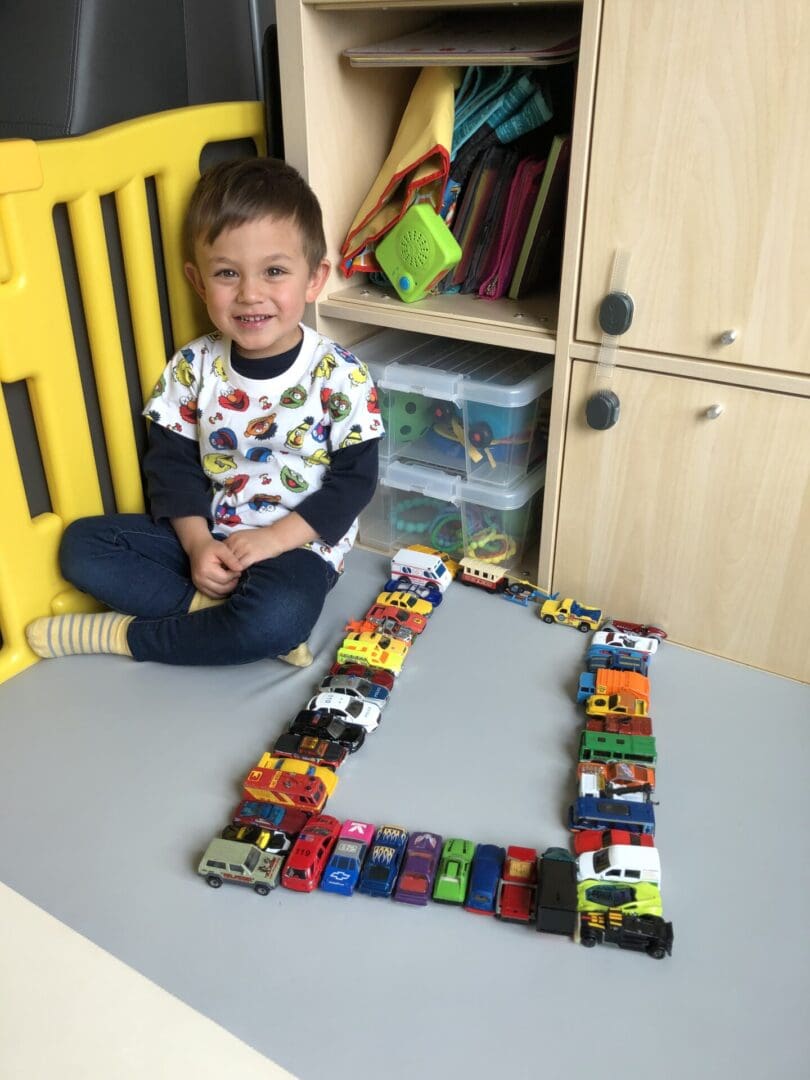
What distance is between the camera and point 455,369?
1.22 meters

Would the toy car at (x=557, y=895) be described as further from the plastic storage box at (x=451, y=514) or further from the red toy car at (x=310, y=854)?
the plastic storage box at (x=451, y=514)

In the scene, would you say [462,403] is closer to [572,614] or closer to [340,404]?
[340,404]

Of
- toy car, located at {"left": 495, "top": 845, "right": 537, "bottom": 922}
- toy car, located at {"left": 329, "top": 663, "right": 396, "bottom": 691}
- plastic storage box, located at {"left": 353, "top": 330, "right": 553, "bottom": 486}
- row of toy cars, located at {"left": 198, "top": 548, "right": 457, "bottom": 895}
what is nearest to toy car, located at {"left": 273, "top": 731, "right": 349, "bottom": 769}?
row of toy cars, located at {"left": 198, "top": 548, "right": 457, "bottom": 895}

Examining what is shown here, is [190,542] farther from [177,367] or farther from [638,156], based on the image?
[638,156]

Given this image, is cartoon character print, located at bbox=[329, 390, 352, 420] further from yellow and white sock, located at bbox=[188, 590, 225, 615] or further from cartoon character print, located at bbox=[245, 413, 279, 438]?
yellow and white sock, located at bbox=[188, 590, 225, 615]

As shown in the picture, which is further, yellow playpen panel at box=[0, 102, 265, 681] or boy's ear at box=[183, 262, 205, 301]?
boy's ear at box=[183, 262, 205, 301]

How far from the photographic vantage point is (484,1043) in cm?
71

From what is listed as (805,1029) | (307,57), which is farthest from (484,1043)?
(307,57)

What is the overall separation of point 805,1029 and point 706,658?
1.56 ft

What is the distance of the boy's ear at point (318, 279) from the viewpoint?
115 cm

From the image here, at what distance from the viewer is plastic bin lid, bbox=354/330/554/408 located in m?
1.15

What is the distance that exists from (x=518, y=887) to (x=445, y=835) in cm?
10

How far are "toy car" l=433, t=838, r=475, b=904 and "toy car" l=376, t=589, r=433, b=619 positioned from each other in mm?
372

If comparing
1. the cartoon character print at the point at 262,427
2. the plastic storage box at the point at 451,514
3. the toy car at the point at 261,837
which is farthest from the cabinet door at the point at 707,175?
the toy car at the point at 261,837
